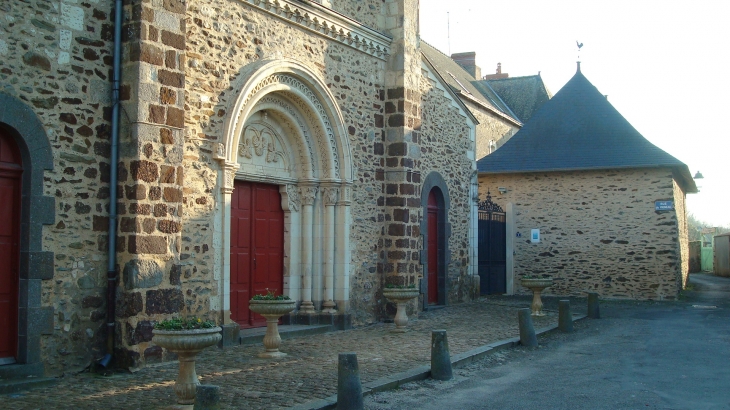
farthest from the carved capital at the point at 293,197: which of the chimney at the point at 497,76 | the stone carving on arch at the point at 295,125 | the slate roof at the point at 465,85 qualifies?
the chimney at the point at 497,76

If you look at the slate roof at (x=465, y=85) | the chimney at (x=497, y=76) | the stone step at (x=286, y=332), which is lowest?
the stone step at (x=286, y=332)

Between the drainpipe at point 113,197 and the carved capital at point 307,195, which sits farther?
the carved capital at point 307,195

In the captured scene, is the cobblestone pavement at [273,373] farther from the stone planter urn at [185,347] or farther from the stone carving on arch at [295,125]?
the stone carving on arch at [295,125]

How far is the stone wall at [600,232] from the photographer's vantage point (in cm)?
1805

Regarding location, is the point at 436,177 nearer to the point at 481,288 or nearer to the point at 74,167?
the point at 481,288

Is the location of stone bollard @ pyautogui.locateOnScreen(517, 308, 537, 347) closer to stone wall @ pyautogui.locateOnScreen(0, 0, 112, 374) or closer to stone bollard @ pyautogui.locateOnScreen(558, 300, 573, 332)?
stone bollard @ pyautogui.locateOnScreen(558, 300, 573, 332)

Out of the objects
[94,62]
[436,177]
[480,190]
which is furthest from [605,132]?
[94,62]

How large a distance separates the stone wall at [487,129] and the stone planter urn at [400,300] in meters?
15.5

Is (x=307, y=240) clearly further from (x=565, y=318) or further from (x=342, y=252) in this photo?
(x=565, y=318)

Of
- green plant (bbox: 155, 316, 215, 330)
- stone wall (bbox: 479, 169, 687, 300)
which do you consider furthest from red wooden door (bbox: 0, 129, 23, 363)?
stone wall (bbox: 479, 169, 687, 300)

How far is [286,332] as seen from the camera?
1069 centimetres

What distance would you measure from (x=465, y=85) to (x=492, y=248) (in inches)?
403

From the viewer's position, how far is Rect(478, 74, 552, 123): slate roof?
33000 mm

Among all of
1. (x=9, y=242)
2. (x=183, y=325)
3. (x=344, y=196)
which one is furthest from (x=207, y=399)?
(x=344, y=196)
